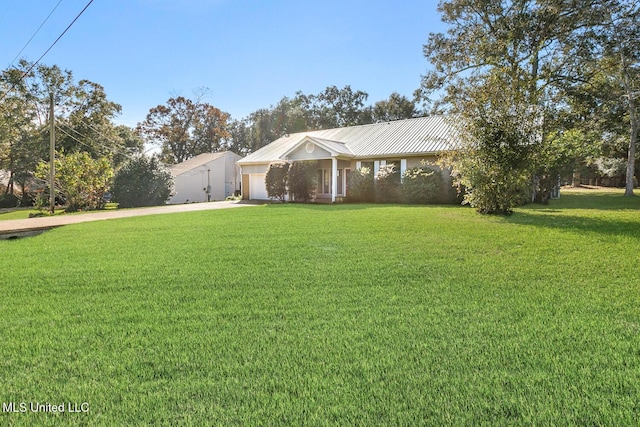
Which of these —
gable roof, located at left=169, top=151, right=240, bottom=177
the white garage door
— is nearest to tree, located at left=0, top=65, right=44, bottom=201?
gable roof, located at left=169, top=151, right=240, bottom=177

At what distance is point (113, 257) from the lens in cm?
607

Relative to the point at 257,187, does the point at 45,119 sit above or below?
above

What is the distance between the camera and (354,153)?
20.9 meters

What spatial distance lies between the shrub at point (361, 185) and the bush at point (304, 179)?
2.17 m

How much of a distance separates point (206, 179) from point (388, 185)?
60.9 feet

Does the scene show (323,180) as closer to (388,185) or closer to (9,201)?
(388,185)

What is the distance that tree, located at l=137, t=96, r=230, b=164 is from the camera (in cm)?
4366

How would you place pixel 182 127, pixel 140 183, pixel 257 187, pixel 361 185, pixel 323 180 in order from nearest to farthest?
pixel 361 185, pixel 140 183, pixel 323 180, pixel 257 187, pixel 182 127

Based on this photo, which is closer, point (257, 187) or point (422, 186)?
point (422, 186)

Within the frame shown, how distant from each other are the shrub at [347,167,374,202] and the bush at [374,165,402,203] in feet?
1.39

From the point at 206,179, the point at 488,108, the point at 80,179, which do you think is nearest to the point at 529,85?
the point at 488,108

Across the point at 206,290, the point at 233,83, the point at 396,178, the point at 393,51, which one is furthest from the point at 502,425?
the point at 233,83

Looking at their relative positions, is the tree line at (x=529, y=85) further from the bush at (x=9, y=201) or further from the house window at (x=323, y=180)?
the bush at (x=9, y=201)

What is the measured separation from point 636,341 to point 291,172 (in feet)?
59.8
